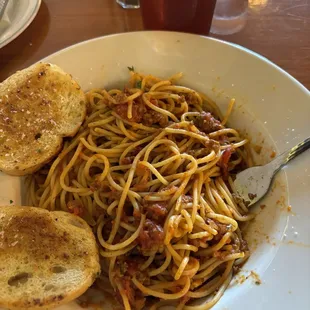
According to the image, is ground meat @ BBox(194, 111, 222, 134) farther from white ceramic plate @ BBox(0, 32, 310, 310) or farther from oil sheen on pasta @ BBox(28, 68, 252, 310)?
white ceramic plate @ BBox(0, 32, 310, 310)

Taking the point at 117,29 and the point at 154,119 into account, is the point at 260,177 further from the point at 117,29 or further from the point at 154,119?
the point at 117,29

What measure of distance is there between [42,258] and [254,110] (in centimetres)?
124

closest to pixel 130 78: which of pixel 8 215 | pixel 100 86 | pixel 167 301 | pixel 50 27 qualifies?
pixel 100 86

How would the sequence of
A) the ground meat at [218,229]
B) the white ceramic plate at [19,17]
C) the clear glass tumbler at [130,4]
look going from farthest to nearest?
the clear glass tumbler at [130,4] → the white ceramic plate at [19,17] → the ground meat at [218,229]

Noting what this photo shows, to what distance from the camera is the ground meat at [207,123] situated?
2.27 m

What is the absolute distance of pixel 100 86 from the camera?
2.45 m

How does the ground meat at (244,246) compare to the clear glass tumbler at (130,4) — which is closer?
the ground meat at (244,246)

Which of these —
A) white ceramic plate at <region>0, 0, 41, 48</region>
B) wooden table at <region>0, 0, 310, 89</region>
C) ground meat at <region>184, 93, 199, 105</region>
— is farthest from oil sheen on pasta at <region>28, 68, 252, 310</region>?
white ceramic plate at <region>0, 0, 41, 48</region>

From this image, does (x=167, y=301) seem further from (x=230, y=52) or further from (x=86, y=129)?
(x=230, y=52)

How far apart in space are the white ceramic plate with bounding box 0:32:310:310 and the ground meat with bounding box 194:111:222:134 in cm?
12

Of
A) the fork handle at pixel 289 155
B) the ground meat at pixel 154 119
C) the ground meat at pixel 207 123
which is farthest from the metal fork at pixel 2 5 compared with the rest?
the fork handle at pixel 289 155

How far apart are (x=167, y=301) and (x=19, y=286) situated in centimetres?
63

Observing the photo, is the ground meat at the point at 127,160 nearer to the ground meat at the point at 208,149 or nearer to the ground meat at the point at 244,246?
the ground meat at the point at 208,149

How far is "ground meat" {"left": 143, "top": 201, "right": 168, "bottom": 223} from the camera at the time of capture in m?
1.95
